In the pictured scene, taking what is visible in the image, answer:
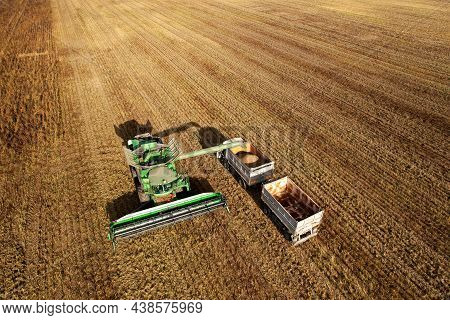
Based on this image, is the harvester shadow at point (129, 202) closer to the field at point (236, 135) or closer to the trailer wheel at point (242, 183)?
the field at point (236, 135)

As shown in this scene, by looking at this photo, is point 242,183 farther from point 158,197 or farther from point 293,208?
point 158,197

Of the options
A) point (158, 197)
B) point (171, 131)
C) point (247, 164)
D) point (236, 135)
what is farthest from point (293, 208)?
point (171, 131)

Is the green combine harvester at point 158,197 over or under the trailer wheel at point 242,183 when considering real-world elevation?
over

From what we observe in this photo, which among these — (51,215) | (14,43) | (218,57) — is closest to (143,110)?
(51,215)

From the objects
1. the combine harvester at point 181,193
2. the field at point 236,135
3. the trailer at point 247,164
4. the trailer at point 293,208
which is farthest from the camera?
the trailer at point 247,164

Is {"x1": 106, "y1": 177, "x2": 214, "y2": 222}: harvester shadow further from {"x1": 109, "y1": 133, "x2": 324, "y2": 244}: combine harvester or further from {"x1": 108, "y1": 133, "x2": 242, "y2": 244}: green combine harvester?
{"x1": 108, "y1": 133, "x2": 242, "y2": 244}: green combine harvester

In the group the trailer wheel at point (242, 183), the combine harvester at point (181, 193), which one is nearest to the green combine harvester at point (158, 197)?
the combine harvester at point (181, 193)

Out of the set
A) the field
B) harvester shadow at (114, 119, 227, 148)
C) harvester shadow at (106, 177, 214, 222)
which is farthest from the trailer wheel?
harvester shadow at (114, 119, 227, 148)
